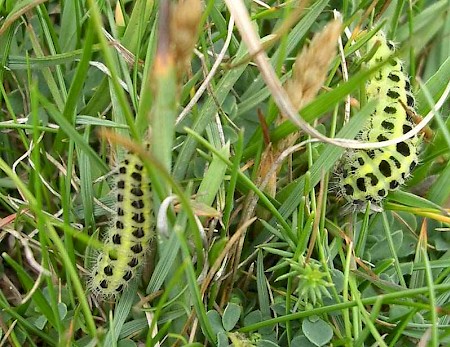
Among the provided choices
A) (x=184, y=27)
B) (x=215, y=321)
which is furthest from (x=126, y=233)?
(x=184, y=27)

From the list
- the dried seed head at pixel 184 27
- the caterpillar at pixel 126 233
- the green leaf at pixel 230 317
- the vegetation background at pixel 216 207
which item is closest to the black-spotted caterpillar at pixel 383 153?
the vegetation background at pixel 216 207

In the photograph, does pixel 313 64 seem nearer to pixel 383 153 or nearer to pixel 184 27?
pixel 184 27

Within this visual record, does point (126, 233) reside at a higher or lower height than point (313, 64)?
lower

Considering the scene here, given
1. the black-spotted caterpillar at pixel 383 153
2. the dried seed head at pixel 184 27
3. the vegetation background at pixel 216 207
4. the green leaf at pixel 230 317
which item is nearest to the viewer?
the dried seed head at pixel 184 27

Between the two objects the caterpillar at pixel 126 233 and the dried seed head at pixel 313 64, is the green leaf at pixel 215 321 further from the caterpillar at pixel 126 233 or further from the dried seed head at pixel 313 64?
the dried seed head at pixel 313 64

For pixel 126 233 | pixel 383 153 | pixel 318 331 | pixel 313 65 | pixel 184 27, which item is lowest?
pixel 318 331

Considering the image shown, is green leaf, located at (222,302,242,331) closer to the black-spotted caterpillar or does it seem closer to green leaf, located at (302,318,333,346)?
green leaf, located at (302,318,333,346)

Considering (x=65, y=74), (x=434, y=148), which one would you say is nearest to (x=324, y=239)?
(x=434, y=148)
